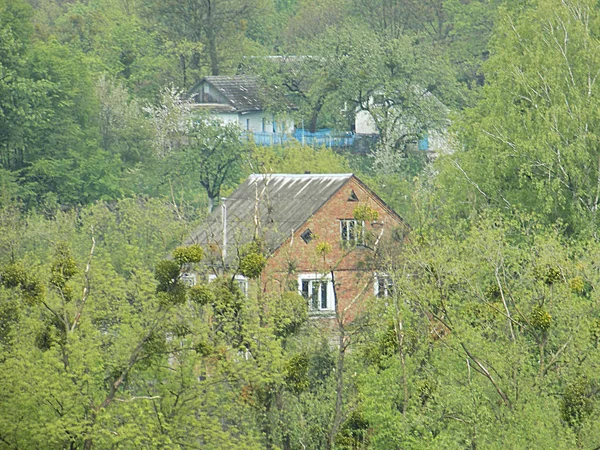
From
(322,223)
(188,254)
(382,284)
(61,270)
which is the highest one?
(322,223)

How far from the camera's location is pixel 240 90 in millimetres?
82562

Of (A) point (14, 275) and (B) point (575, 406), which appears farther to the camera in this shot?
(A) point (14, 275)

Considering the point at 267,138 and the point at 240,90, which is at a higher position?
the point at 240,90

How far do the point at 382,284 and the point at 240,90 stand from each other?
40586 millimetres

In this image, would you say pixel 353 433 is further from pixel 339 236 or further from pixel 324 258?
pixel 339 236

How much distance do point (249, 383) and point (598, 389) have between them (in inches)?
265

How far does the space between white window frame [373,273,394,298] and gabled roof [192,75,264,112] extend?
117ft

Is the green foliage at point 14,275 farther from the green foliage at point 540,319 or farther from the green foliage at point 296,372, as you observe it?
the green foliage at point 540,319

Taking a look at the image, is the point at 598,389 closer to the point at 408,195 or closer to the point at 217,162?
the point at 408,195

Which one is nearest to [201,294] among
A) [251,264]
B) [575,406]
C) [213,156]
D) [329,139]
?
[251,264]

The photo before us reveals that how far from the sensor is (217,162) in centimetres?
6900

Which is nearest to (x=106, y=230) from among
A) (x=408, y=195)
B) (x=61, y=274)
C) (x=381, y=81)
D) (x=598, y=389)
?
(x=408, y=195)

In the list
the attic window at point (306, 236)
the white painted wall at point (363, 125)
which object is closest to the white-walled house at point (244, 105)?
the white painted wall at point (363, 125)

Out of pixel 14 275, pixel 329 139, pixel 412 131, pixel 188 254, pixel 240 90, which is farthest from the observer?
pixel 240 90
